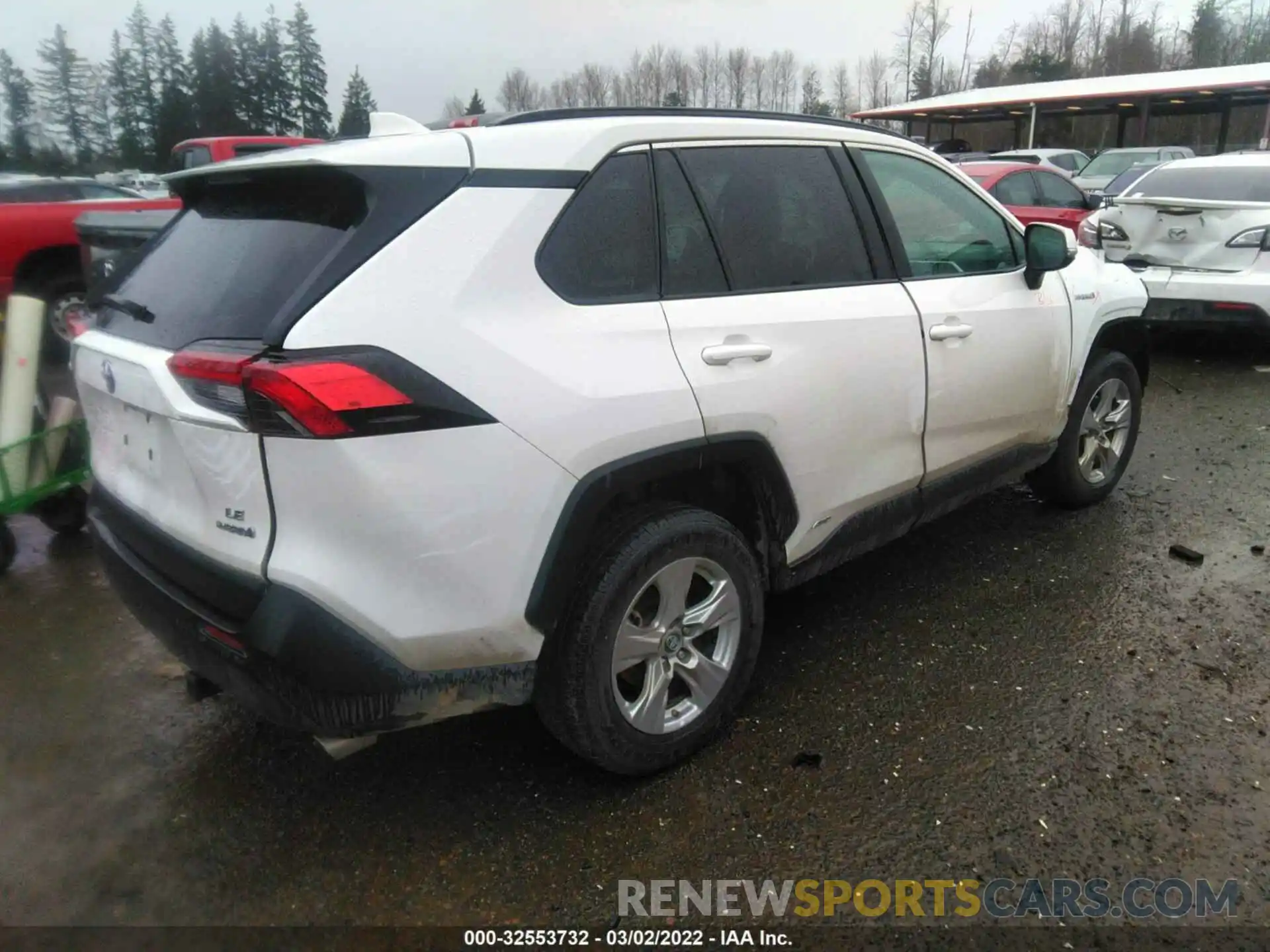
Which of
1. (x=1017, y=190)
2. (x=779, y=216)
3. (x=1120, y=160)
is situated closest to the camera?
(x=779, y=216)

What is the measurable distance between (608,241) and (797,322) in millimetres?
661

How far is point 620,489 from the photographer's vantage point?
7.82ft

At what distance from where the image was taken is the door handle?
128 inches

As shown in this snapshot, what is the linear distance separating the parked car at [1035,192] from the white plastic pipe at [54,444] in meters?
8.68

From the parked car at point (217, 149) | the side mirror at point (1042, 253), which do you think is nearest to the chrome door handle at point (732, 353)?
the side mirror at point (1042, 253)

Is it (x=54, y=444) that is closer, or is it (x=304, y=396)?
(x=304, y=396)

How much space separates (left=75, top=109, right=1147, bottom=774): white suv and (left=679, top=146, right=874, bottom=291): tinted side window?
12mm

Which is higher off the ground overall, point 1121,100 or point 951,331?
point 1121,100

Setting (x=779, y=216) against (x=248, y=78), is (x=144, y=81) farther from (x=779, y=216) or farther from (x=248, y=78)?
(x=779, y=216)

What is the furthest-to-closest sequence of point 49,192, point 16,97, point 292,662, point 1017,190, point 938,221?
point 16,97 < point 1017,190 < point 49,192 < point 938,221 < point 292,662

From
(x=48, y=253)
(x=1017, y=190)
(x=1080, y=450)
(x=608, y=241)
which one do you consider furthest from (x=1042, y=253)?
(x=48, y=253)

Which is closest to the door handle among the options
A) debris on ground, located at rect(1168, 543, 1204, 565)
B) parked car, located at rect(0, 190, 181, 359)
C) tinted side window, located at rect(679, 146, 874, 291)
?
tinted side window, located at rect(679, 146, 874, 291)

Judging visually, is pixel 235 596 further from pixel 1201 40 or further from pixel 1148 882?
pixel 1201 40

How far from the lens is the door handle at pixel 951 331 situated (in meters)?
3.25
